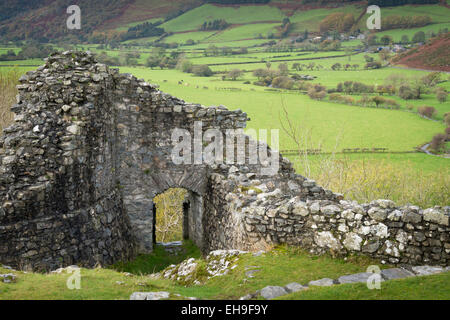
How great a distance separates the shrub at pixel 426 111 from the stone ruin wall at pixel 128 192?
38603 millimetres

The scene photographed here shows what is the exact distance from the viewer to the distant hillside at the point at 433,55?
187ft

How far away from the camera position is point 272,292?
8.12 metres

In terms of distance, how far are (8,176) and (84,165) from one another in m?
2.12

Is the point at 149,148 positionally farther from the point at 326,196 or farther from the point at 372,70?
the point at 372,70

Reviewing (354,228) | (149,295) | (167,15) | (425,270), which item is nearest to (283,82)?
(167,15)

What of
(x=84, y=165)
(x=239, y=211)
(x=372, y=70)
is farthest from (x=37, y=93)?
(x=372, y=70)

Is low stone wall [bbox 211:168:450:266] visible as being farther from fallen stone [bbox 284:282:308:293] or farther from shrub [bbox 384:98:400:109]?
shrub [bbox 384:98:400:109]

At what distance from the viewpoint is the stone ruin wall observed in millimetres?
9953

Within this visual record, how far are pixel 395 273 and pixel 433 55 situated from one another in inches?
2226

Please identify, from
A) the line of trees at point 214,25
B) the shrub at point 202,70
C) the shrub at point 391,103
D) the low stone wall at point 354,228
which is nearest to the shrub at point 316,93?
the shrub at point 391,103

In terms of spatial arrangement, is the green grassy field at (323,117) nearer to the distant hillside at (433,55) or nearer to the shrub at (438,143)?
the shrub at (438,143)

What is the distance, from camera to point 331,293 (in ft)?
25.6

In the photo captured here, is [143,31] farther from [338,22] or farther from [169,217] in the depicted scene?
[169,217]

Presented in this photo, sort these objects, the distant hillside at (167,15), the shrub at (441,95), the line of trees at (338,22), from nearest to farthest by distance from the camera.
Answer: the distant hillside at (167,15) → the shrub at (441,95) → the line of trees at (338,22)
